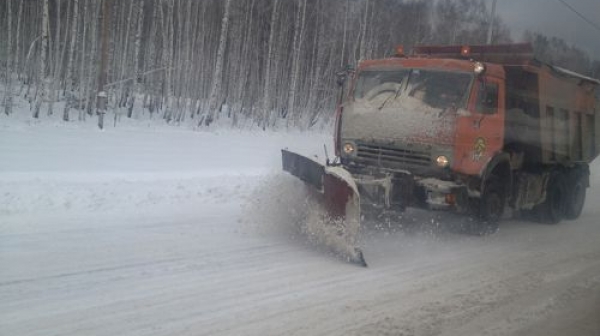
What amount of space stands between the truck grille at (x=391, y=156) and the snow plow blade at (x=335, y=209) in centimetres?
124

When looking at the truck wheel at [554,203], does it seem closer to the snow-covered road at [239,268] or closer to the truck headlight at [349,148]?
the snow-covered road at [239,268]

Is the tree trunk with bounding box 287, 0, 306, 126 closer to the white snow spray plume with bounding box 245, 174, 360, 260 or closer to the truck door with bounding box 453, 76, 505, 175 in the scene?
the truck door with bounding box 453, 76, 505, 175

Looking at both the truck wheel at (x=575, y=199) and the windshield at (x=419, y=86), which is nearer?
the windshield at (x=419, y=86)

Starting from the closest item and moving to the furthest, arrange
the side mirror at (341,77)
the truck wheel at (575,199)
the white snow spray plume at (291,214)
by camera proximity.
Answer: the white snow spray plume at (291,214) < the side mirror at (341,77) < the truck wheel at (575,199)

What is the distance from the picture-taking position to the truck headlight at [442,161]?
7852 mm

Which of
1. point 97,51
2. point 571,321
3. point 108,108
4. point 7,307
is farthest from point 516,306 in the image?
point 97,51

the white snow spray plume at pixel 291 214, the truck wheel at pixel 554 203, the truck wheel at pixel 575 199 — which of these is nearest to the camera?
the white snow spray plume at pixel 291 214

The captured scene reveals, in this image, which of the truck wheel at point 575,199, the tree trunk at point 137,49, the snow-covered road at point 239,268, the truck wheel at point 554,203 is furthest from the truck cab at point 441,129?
the tree trunk at point 137,49

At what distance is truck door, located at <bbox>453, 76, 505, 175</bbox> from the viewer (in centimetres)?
792

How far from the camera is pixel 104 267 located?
5.73 meters

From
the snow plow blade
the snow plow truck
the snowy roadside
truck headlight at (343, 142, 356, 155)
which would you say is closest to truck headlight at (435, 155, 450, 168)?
the snow plow truck

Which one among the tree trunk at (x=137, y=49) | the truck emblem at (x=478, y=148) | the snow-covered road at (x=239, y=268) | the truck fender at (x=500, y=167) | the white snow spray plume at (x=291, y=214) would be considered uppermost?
the tree trunk at (x=137, y=49)

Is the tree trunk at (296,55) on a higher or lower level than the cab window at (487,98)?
higher

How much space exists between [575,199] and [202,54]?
69.5ft
